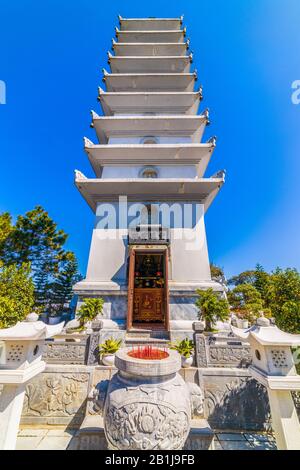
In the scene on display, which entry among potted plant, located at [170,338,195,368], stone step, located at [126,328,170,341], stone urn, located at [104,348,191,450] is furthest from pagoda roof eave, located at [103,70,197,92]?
stone urn, located at [104,348,191,450]

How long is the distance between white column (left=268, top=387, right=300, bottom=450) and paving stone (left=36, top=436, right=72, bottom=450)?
3.83m

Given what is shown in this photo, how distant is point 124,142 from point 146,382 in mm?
13155

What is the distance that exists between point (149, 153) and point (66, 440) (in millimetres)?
12216

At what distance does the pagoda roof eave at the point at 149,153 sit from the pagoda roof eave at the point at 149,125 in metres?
2.04

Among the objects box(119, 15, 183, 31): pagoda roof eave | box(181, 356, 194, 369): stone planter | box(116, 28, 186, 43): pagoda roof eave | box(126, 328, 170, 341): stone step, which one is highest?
box(119, 15, 183, 31): pagoda roof eave

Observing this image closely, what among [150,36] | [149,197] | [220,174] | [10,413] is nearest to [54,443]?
[10,413]

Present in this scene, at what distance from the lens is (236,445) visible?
3.90 meters

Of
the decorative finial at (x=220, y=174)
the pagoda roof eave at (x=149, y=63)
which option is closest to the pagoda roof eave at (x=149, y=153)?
the decorative finial at (x=220, y=174)

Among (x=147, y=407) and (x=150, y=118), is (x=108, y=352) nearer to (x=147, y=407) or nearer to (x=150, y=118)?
(x=147, y=407)

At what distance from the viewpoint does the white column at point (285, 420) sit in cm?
313

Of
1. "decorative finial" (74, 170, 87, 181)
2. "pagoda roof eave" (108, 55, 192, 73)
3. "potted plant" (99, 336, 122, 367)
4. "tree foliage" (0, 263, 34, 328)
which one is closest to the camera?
"potted plant" (99, 336, 122, 367)

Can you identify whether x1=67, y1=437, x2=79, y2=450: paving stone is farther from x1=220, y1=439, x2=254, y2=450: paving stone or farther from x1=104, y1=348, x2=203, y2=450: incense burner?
x1=220, y1=439, x2=254, y2=450: paving stone

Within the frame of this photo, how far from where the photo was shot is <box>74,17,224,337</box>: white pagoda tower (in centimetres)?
920
